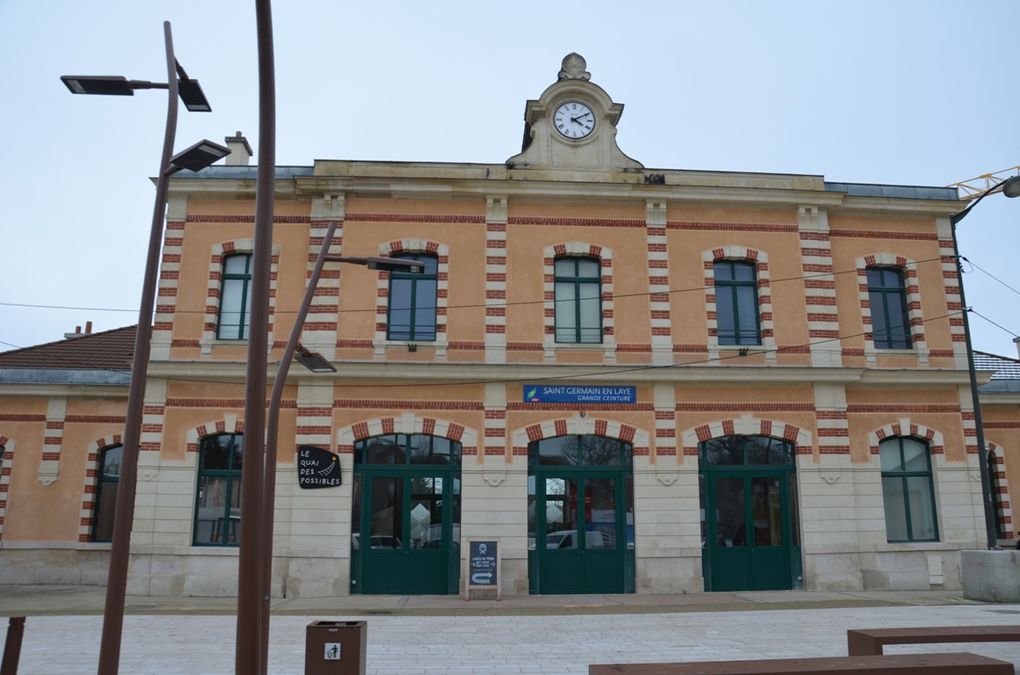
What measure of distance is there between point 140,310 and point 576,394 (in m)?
11.6

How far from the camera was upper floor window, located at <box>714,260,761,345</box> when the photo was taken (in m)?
18.0

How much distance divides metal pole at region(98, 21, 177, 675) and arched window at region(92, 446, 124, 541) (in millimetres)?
14140

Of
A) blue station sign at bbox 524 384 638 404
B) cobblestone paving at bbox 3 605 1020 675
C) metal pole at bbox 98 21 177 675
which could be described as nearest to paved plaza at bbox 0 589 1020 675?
cobblestone paving at bbox 3 605 1020 675

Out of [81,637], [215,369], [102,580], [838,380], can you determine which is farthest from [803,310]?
[102,580]

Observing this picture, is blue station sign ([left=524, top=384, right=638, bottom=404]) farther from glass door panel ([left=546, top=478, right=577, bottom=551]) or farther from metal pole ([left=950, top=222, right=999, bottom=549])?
metal pole ([left=950, top=222, right=999, bottom=549])

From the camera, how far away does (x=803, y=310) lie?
18078 mm

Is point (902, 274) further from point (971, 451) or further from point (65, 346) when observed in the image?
point (65, 346)

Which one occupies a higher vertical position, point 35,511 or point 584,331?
point 584,331

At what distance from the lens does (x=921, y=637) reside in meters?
7.89

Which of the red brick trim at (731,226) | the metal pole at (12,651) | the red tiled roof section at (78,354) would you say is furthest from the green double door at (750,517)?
the red tiled roof section at (78,354)

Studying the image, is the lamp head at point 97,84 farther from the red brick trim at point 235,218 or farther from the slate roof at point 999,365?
the slate roof at point 999,365

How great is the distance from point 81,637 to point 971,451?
59.3 ft

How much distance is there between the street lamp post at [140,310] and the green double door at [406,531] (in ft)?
31.6

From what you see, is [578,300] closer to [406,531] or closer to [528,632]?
[406,531]
